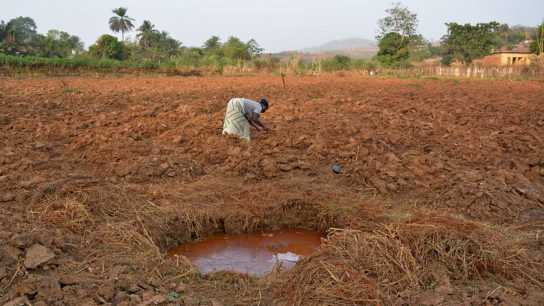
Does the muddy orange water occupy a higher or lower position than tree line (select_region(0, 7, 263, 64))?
lower

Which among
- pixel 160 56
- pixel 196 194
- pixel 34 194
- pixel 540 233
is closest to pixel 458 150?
pixel 540 233

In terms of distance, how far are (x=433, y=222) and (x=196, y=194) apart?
2.91 meters

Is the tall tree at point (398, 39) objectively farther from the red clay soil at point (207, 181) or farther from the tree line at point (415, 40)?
the red clay soil at point (207, 181)

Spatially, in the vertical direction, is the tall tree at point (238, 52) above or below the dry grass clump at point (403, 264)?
above

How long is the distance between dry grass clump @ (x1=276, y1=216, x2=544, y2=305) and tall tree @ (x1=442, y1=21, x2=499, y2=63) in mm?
35423

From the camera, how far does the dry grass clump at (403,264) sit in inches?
128

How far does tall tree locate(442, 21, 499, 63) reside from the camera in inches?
1382

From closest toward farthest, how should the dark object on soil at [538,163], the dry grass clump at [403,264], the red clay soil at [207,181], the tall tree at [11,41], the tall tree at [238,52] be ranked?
the dry grass clump at [403,264] → the red clay soil at [207,181] → the dark object on soil at [538,163] → the tall tree at [11,41] → the tall tree at [238,52]

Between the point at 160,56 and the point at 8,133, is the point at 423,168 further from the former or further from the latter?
the point at 160,56

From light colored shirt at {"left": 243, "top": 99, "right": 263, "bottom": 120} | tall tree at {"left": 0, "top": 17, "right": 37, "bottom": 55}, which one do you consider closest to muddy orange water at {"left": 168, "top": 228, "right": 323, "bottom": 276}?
light colored shirt at {"left": 243, "top": 99, "right": 263, "bottom": 120}

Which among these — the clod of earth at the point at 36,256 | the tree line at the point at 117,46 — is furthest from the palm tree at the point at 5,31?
the clod of earth at the point at 36,256

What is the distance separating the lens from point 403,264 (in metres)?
3.54

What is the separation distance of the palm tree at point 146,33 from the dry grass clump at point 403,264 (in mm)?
53220

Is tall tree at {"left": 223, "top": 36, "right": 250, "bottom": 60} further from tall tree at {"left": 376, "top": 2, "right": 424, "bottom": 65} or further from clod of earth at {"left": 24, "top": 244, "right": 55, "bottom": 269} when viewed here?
clod of earth at {"left": 24, "top": 244, "right": 55, "bottom": 269}
